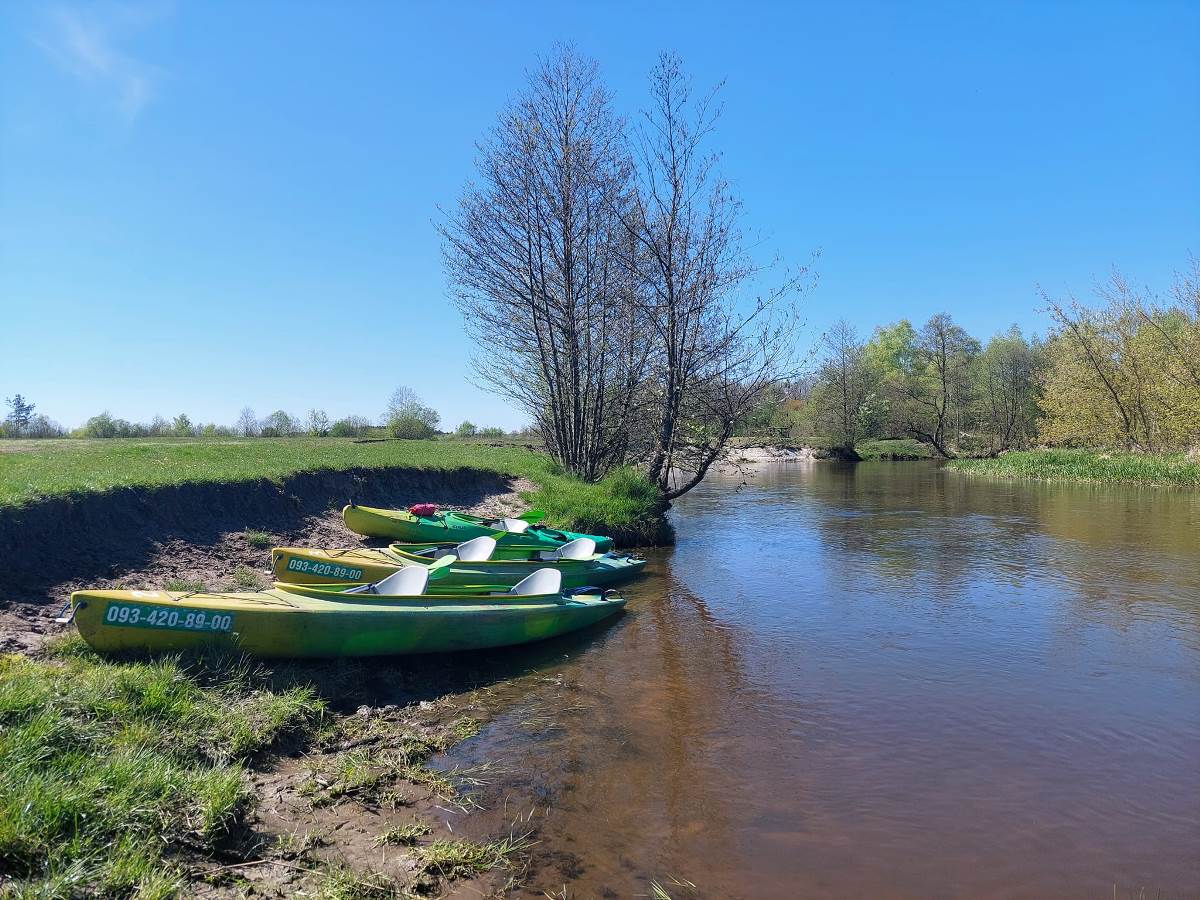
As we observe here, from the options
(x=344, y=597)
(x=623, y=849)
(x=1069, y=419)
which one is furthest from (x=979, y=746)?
(x=1069, y=419)

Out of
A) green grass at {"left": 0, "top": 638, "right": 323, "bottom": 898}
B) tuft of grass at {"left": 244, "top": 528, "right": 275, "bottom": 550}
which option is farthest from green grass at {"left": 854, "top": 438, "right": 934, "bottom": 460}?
green grass at {"left": 0, "top": 638, "right": 323, "bottom": 898}

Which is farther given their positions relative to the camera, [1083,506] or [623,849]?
[1083,506]

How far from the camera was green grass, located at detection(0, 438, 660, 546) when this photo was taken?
7.84 meters

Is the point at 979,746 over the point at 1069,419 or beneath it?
beneath

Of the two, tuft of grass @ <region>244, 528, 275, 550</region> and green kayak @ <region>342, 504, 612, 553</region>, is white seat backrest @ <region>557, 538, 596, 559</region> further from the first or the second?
tuft of grass @ <region>244, 528, 275, 550</region>

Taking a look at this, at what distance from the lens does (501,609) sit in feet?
22.5

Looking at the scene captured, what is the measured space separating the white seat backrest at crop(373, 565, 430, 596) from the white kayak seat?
2686 mm

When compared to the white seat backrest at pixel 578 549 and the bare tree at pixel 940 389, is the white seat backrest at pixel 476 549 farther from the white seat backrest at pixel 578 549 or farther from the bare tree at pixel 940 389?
the bare tree at pixel 940 389

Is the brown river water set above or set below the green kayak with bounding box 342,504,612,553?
below

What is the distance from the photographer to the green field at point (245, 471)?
7816 millimetres

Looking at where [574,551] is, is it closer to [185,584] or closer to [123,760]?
[185,584]

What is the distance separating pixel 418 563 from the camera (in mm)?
8398

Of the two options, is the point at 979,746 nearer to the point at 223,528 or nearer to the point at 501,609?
the point at 501,609

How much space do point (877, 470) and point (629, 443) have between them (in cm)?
2296
